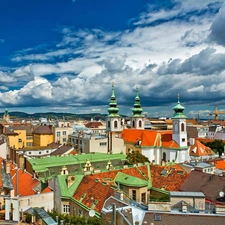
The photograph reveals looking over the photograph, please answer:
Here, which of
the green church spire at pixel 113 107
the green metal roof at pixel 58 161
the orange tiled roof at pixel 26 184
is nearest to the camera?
the orange tiled roof at pixel 26 184

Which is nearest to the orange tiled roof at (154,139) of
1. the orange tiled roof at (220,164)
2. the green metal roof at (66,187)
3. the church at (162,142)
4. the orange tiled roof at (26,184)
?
the church at (162,142)

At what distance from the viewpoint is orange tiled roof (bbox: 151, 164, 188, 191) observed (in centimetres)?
3777

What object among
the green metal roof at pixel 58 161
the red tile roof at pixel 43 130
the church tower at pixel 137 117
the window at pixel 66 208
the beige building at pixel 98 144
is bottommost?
the window at pixel 66 208

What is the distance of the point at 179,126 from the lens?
72250 mm

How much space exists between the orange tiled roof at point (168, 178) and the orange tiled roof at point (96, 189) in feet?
18.4

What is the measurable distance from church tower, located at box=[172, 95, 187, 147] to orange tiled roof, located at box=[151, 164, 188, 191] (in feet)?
96.1

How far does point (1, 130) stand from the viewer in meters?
82.2

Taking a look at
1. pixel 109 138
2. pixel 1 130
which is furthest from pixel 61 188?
pixel 1 130

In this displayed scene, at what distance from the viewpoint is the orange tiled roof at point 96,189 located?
30.8 metres

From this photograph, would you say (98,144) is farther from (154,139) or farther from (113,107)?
(113,107)

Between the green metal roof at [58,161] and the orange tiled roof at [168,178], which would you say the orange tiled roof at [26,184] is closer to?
the green metal roof at [58,161]

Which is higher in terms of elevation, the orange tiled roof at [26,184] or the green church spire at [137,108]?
the green church spire at [137,108]

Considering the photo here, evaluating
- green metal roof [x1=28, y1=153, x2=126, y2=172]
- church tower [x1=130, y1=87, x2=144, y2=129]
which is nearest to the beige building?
green metal roof [x1=28, y1=153, x2=126, y2=172]

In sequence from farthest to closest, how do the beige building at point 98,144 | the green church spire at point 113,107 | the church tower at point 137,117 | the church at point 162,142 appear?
1. the church tower at point 137,117
2. the green church spire at point 113,107
3. the beige building at point 98,144
4. the church at point 162,142
